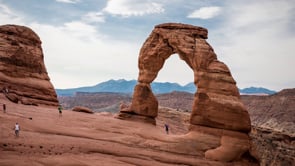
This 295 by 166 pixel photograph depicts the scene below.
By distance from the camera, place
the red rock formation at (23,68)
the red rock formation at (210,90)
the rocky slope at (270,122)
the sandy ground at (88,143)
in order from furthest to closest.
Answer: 1. the red rock formation at (23,68)
2. the rocky slope at (270,122)
3. the red rock formation at (210,90)
4. the sandy ground at (88,143)

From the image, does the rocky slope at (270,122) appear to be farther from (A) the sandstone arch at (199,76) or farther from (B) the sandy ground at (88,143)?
(B) the sandy ground at (88,143)

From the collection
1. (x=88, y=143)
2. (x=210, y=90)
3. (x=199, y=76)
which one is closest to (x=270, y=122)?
(x=199, y=76)

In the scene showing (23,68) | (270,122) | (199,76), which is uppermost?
(23,68)

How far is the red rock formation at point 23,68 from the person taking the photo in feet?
115

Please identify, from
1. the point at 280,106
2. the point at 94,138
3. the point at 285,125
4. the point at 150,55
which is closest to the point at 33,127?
the point at 94,138

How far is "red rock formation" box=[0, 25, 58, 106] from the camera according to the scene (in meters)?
35.0

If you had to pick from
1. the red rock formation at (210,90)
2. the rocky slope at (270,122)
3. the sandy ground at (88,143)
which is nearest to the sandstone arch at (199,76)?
the red rock formation at (210,90)

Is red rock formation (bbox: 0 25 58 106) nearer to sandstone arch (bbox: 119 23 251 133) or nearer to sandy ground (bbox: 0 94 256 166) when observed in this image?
sandy ground (bbox: 0 94 256 166)

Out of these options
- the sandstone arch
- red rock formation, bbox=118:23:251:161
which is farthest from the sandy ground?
the sandstone arch

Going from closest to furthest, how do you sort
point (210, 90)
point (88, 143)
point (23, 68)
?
point (88, 143) → point (210, 90) → point (23, 68)

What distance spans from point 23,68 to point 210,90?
912 inches

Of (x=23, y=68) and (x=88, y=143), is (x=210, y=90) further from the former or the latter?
(x=23, y=68)

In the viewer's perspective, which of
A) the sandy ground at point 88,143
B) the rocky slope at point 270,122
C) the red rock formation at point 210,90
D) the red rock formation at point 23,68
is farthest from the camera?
the red rock formation at point 23,68

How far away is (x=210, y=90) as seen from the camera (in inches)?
923
